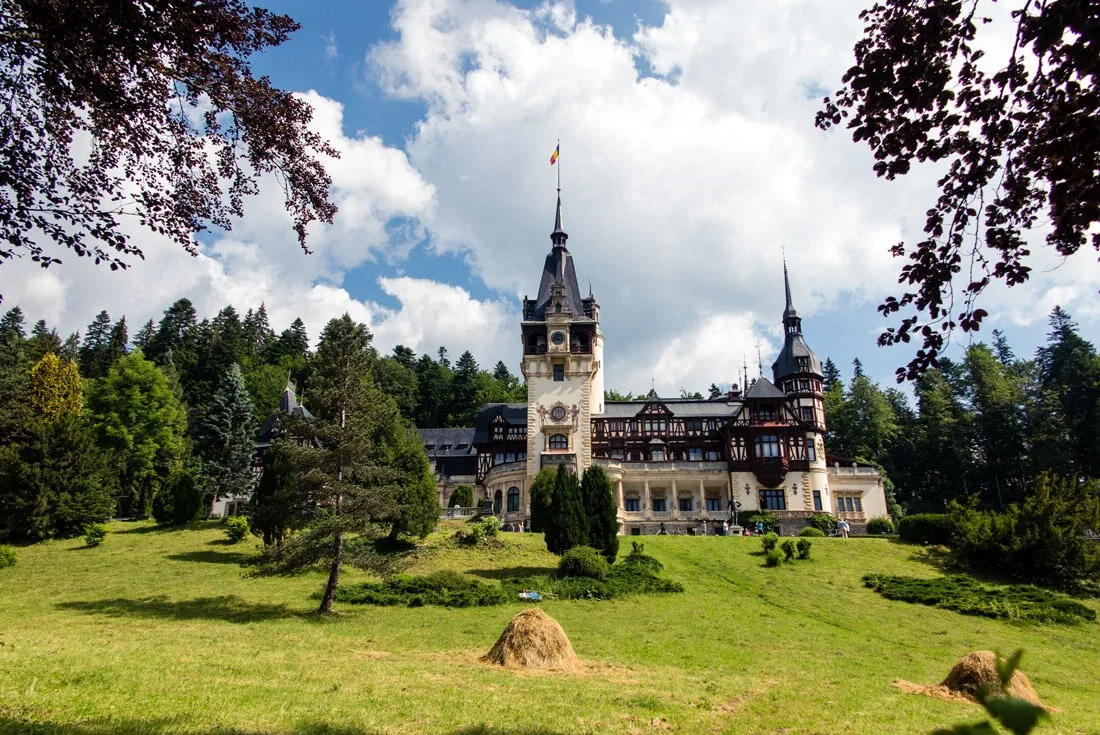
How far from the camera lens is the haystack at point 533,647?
16000mm

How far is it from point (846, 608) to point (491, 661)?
1754cm

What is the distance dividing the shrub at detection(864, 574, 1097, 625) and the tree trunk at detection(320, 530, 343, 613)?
22901 mm

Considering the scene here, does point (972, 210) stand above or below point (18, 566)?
above

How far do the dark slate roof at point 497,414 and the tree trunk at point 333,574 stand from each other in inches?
1645

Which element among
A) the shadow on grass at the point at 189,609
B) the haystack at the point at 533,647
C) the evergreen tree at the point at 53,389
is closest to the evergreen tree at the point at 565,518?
the shadow on grass at the point at 189,609

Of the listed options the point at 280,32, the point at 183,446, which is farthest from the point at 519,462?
the point at 280,32

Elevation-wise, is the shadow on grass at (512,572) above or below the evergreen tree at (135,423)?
below

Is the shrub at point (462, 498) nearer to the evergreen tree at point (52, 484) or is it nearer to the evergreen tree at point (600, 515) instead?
the evergreen tree at point (600, 515)

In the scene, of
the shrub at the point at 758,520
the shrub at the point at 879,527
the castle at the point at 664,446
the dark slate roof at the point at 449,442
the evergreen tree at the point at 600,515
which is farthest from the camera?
the dark slate roof at the point at 449,442

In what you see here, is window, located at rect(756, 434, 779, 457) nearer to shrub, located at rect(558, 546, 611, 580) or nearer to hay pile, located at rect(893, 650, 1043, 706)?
shrub, located at rect(558, 546, 611, 580)

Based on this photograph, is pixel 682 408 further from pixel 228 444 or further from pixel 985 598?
pixel 228 444

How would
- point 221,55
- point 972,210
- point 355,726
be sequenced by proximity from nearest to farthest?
point 972,210
point 221,55
point 355,726

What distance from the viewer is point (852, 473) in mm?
59125

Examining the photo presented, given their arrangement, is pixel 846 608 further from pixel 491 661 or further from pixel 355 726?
pixel 355 726
